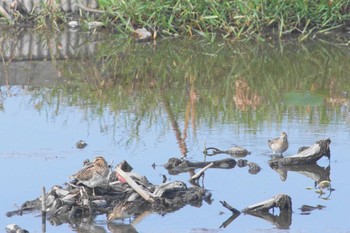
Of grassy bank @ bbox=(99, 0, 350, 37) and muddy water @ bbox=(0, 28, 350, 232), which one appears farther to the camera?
grassy bank @ bbox=(99, 0, 350, 37)

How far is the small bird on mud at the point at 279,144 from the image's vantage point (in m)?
6.77

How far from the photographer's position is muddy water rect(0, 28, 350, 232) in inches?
235

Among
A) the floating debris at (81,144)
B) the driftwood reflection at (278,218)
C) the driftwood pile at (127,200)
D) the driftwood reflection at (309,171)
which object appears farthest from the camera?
the floating debris at (81,144)

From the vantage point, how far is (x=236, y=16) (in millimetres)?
10492

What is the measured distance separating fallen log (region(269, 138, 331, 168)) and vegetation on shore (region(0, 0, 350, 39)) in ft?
12.7

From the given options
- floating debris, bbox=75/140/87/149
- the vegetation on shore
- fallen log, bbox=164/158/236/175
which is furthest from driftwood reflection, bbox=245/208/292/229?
the vegetation on shore

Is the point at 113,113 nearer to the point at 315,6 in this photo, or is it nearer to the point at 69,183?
the point at 69,183

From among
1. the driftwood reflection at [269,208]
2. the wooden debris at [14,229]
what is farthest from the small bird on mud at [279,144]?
the wooden debris at [14,229]

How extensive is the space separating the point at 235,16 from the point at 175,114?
2.76 meters

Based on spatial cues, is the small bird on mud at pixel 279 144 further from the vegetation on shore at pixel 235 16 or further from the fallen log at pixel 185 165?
the vegetation on shore at pixel 235 16

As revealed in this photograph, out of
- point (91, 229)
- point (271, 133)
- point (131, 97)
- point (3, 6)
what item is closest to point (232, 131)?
point (271, 133)

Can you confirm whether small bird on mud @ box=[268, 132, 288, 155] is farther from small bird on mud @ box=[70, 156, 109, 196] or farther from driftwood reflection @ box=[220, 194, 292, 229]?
small bird on mud @ box=[70, 156, 109, 196]

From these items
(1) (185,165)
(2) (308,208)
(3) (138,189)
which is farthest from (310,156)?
(3) (138,189)

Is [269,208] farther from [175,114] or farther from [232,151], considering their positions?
[175,114]
